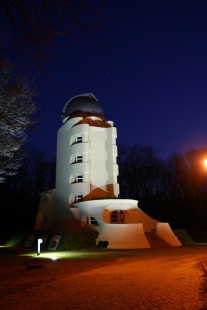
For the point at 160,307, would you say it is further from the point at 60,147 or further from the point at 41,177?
the point at 41,177

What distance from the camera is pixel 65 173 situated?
31047mm

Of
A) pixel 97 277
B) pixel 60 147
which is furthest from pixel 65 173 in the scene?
pixel 97 277

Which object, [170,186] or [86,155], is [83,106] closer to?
[86,155]

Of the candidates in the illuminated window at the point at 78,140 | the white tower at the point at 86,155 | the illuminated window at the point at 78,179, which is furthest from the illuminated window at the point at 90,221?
the illuminated window at the point at 78,140

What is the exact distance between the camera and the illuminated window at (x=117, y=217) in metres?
27.3

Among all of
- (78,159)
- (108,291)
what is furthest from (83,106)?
(108,291)

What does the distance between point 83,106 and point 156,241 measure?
654 inches

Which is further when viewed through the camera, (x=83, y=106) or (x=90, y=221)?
(x=83, y=106)

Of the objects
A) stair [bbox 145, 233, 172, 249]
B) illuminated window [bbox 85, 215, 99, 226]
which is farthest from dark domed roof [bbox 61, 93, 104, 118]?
stair [bbox 145, 233, 172, 249]

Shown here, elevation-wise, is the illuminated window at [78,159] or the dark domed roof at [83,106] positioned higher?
the dark domed roof at [83,106]

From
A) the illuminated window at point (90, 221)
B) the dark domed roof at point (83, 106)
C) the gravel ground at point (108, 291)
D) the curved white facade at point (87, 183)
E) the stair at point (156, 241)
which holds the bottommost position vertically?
the gravel ground at point (108, 291)

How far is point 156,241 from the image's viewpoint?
2309 cm

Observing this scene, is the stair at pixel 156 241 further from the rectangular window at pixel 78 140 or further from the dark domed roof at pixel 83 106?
the dark domed roof at pixel 83 106

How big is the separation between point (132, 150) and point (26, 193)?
1832cm
